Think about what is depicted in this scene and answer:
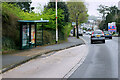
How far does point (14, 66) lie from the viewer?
37.7ft

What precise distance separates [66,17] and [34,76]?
2499 cm

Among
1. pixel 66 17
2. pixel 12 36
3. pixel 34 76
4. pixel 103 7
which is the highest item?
pixel 103 7

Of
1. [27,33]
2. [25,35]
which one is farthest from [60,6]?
[25,35]

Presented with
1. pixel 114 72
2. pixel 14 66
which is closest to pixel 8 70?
pixel 14 66

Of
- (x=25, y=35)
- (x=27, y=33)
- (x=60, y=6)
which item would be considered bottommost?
(x=25, y=35)

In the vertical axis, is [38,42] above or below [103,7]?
below

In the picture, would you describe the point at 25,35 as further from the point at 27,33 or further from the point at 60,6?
the point at 60,6

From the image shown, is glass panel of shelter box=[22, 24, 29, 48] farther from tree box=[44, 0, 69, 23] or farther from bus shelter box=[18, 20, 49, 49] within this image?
tree box=[44, 0, 69, 23]

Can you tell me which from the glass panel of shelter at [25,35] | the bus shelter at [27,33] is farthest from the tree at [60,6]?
the glass panel of shelter at [25,35]

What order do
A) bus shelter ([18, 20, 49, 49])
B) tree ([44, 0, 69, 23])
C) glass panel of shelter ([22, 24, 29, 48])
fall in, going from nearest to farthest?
bus shelter ([18, 20, 49, 49]) < glass panel of shelter ([22, 24, 29, 48]) < tree ([44, 0, 69, 23])

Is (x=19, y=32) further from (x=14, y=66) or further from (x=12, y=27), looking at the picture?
(x=14, y=66)

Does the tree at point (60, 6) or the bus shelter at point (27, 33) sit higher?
the tree at point (60, 6)

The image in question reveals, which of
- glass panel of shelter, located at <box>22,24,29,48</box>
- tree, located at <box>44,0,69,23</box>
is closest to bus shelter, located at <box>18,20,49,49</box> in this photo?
glass panel of shelter, located at <box>22,24,29,48</box>

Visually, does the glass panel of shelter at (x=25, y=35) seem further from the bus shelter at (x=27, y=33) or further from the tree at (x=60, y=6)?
the tree at (x=60, y=6)
